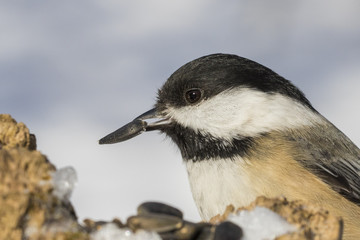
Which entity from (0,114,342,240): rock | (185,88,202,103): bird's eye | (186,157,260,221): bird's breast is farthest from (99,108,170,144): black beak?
(0,114,342,240): rock

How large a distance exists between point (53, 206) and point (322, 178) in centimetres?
156

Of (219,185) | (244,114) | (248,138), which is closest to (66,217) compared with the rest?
(219,185)

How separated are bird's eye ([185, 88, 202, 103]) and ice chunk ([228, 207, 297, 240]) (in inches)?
55.2

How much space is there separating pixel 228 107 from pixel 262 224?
4.48 feet

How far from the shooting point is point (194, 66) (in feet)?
7.94

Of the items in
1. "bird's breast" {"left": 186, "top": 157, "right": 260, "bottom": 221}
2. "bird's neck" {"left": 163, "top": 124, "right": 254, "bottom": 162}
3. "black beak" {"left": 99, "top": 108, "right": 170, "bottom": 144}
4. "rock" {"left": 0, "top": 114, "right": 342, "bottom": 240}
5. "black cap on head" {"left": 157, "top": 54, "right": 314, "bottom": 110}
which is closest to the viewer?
"rock" {"left": 0, "top": 114, "right": 342, "bottom": 240}

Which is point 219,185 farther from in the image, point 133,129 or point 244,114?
point 133,129

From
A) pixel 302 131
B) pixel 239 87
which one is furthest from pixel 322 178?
pixel 239 87

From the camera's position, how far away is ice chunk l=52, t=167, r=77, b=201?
3.00 feet

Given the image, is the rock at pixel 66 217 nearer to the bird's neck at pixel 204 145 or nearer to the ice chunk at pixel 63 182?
the ice chunk at pixel 63 182

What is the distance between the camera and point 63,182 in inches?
36.1

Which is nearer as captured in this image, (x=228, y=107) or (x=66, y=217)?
(x=66, y=217)

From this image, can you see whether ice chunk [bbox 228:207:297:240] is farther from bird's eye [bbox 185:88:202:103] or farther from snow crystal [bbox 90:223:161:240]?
bird's eye [bbox 185:88:202:103]

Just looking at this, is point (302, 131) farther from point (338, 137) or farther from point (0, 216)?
point (0, 216)
